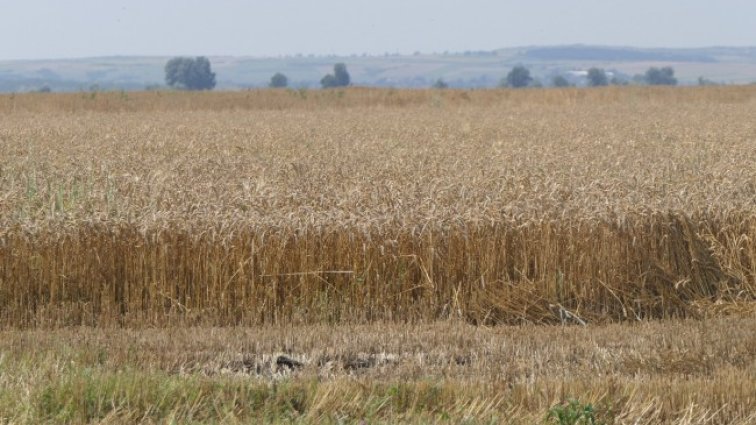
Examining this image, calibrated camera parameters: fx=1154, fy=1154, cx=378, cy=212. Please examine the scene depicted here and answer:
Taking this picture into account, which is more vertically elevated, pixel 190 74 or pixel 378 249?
pixel 378 249

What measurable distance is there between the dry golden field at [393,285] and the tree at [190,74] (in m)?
144

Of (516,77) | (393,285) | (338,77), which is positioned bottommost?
(516,77)

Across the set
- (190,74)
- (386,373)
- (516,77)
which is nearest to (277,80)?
(190,74)

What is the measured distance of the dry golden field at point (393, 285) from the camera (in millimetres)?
6863

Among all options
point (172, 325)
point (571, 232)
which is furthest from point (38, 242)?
point (571, 232)

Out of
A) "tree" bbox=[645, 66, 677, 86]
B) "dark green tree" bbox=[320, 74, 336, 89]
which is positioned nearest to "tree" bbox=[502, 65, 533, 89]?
"tree" bbox=[645, 66, 677, 86]

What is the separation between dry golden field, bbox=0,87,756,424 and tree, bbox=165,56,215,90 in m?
144

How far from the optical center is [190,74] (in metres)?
160

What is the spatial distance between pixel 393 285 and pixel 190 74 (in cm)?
15240

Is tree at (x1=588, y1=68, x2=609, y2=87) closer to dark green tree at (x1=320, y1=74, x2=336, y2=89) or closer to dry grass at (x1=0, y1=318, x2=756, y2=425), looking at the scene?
dark green tree at (x1=320, y1=74, x2=336, y2=89)

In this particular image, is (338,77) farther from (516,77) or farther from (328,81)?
(516,77)

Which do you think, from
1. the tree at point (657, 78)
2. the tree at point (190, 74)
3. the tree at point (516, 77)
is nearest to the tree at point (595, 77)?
the tree at point (657, 78)

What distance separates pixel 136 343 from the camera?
8.83 metres

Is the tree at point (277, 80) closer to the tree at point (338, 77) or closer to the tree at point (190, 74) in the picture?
the tree at point (338, 77)
